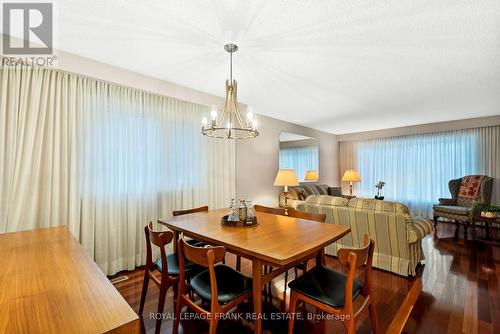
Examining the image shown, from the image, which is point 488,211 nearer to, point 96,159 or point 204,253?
point 204,253

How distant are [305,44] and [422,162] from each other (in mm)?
5180

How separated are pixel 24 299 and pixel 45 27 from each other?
222 centimetres

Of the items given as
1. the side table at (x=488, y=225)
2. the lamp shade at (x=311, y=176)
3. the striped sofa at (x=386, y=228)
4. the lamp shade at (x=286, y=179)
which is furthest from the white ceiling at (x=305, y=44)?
the lamp shade at (x=311, y=176)

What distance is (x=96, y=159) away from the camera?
2531 millimetres

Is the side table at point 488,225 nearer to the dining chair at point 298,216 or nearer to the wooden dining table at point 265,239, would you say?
the dining chair at point 298,216

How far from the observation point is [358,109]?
4309mm


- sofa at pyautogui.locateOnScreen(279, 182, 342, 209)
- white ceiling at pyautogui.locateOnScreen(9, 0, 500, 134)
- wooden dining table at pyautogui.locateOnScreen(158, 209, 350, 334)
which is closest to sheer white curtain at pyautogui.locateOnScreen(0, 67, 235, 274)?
white ceiling at pyautogui.locateOnScreen(9, 0, 500, 134)

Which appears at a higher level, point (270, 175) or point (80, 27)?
point (80, 27)

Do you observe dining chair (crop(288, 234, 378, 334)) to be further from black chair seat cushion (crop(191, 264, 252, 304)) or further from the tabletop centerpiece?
the tabletop centerpiece

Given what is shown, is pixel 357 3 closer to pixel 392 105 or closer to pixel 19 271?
pixel 19 271

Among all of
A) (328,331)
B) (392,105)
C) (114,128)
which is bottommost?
(328,331)

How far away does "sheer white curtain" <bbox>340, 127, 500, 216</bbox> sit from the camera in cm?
489

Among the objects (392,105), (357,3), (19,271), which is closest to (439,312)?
(357,3)

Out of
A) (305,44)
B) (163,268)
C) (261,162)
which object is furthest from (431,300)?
(261,162)
